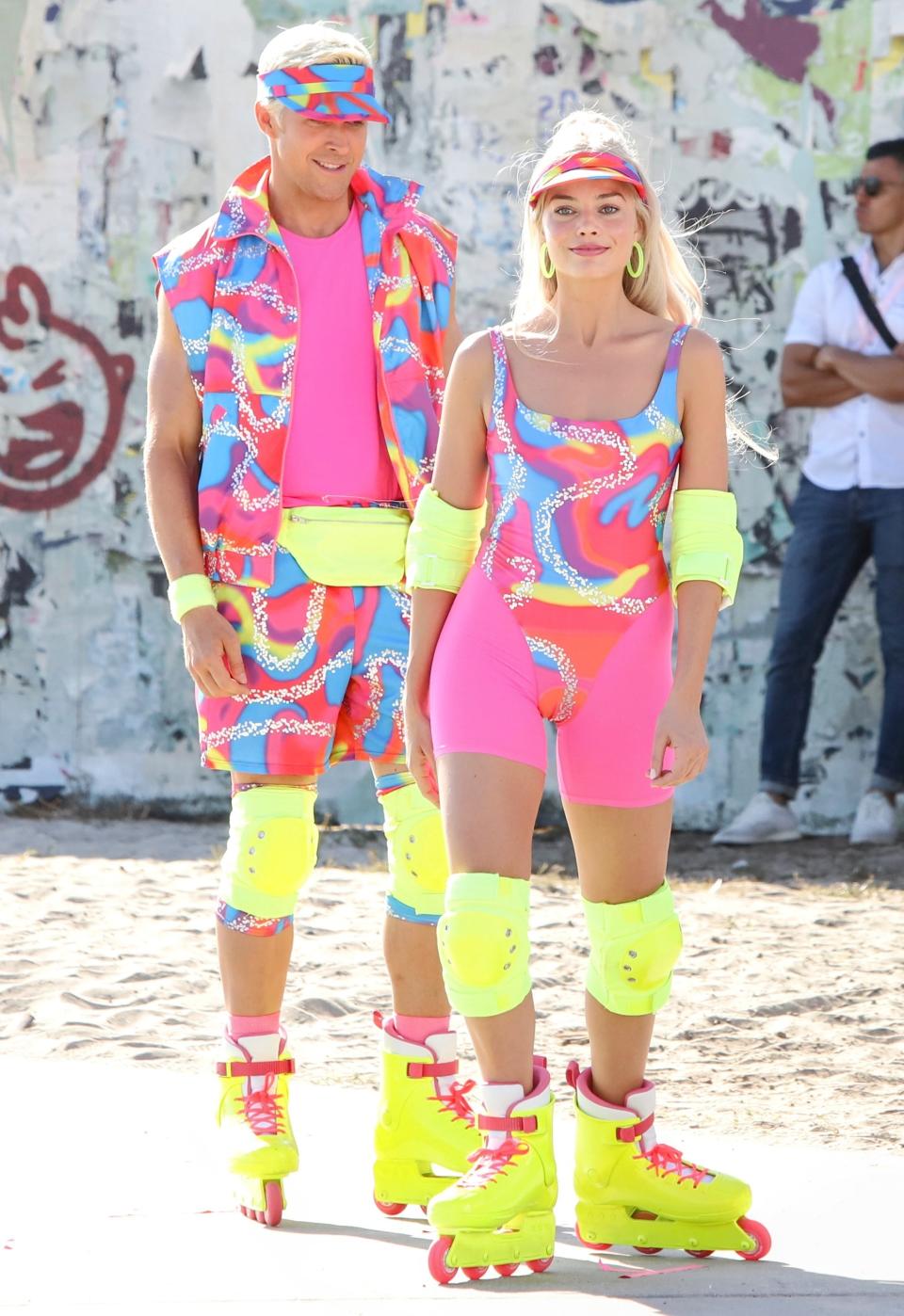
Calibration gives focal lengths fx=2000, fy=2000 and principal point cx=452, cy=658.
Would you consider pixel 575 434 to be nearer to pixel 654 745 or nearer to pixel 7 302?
pixel 654 745

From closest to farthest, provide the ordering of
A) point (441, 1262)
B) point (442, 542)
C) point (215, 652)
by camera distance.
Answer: point (441, 1262), point (442, 542), point (215, 652)

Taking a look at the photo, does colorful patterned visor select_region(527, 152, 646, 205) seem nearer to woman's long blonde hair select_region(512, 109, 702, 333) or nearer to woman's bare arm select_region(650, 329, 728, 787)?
woman's long blonde hair select_region(512, 109, 702, 333)

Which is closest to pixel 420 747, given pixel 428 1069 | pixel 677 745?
pixel 677 745

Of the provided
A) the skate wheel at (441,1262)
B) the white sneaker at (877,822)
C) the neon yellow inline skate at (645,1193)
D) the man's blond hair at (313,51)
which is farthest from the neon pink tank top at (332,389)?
the white sneaker at (877,822)

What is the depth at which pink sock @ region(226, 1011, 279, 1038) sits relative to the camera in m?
3.71

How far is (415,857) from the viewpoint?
3.71 m

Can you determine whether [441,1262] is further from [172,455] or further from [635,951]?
[172,455]

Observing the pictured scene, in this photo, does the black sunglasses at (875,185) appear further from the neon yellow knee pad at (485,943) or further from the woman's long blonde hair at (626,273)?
the neon yellow knee pad at (485,943)

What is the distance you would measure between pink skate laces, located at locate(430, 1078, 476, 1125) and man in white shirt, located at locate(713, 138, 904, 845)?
4.02 m

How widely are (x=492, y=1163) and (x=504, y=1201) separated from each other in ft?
0.22

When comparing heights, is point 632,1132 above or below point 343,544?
below

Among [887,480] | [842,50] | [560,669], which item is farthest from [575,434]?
[842,50]

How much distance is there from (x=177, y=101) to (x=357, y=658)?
498cm

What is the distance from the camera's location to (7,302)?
8.30 metres
